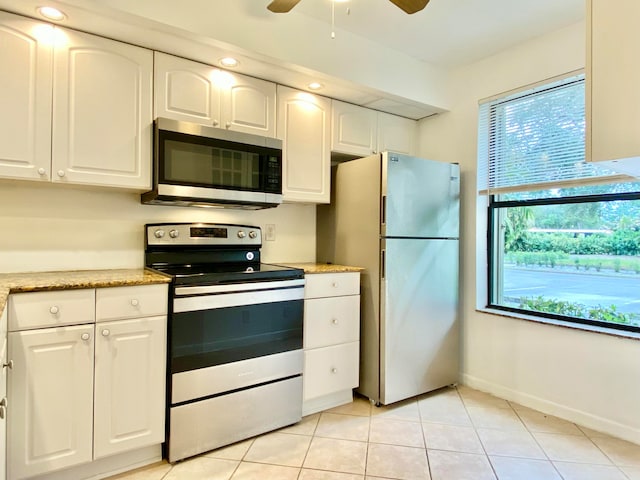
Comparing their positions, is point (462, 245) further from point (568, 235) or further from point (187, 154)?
point (187, 154)

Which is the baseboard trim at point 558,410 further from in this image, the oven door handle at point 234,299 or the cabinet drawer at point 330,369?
the oven door handle at point 234,299

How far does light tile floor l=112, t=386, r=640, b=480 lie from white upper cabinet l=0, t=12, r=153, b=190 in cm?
151

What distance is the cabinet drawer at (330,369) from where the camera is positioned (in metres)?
2.38

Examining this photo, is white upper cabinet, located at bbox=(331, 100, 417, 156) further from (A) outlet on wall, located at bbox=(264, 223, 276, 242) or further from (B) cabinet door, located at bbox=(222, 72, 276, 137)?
(A) outlet on wall, located at bbox=(264, 223, 276, 242)

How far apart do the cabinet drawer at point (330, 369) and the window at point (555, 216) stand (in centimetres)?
119

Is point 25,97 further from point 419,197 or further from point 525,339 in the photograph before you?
point 525,339

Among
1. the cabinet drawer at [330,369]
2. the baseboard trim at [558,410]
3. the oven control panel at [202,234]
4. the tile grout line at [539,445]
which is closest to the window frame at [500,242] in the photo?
the baseboard trim at [558,410]

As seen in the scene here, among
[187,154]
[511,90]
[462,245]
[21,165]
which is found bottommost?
[462,245]

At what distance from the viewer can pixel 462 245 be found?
3002mm

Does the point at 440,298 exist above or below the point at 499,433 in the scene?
above

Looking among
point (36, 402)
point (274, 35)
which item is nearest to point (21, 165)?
point (36, 402)

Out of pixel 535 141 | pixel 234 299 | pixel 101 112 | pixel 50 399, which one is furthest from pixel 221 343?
pixel 535 141

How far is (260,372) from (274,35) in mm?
1911

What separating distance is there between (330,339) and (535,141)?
193 cm
